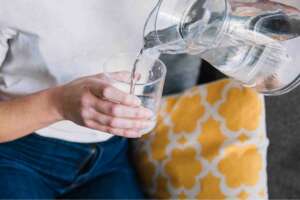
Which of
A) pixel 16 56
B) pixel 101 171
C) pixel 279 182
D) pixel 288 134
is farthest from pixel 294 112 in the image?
pixel 16 56

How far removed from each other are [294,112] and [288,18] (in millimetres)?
333

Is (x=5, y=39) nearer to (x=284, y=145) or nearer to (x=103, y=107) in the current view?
(x=103, y=107)

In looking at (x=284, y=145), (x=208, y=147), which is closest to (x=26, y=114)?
(x=208, y=147)

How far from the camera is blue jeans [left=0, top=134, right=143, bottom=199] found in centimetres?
100

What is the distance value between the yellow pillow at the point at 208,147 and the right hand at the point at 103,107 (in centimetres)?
27

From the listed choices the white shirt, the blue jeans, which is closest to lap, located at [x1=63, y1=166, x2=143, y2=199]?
the blue jeans

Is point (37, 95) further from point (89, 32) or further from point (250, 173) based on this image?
point (250, 173)

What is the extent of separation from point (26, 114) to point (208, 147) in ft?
1.26

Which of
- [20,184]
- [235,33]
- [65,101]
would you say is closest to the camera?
[235,33]

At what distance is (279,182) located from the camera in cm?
102

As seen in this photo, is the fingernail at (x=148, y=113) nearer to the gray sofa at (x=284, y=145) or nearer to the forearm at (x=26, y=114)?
the forearm at (x=26, y=114)

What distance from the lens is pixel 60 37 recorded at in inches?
35.3

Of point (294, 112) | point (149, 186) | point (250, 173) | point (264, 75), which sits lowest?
point (149, 186)

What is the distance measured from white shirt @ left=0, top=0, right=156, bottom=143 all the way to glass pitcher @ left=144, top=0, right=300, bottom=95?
142 millimetres
